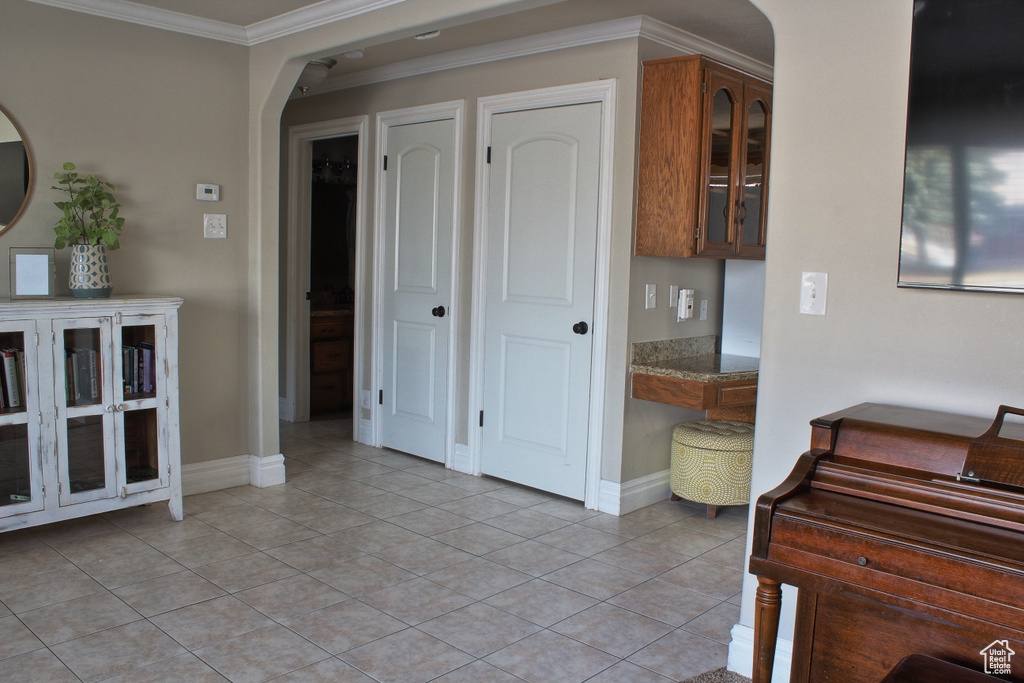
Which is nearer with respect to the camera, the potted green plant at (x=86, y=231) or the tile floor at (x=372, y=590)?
the tile floor at (x=372, y=590)

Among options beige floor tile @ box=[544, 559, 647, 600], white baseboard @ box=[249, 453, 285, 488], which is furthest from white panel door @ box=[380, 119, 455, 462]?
beige floor tile @ box=[544, 559, 647, 600]

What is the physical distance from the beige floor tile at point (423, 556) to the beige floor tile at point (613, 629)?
0.66 meters

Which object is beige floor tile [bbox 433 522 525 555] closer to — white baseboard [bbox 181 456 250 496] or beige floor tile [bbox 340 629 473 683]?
beige floor tile [bbox 340 629 473 683]

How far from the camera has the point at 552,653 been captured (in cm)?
256

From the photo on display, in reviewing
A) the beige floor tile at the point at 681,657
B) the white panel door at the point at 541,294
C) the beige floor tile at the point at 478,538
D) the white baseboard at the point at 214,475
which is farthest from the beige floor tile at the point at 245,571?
the white panel door at the point at 541,294

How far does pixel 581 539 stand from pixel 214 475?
6.33 feet

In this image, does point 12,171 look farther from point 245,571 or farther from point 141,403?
point 245,571

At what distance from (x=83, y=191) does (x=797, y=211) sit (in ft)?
9.60

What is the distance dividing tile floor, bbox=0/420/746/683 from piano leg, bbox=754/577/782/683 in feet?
2.02

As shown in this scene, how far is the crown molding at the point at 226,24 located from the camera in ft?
11.5

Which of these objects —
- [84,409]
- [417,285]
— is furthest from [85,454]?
[417,285]

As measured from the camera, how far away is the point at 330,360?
603 centimetres

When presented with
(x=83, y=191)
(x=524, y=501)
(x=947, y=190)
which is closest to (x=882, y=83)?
(x=947, y=190)

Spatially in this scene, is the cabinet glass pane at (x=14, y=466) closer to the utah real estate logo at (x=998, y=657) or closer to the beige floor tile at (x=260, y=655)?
the beige floor tile at (x=260, y=655)
